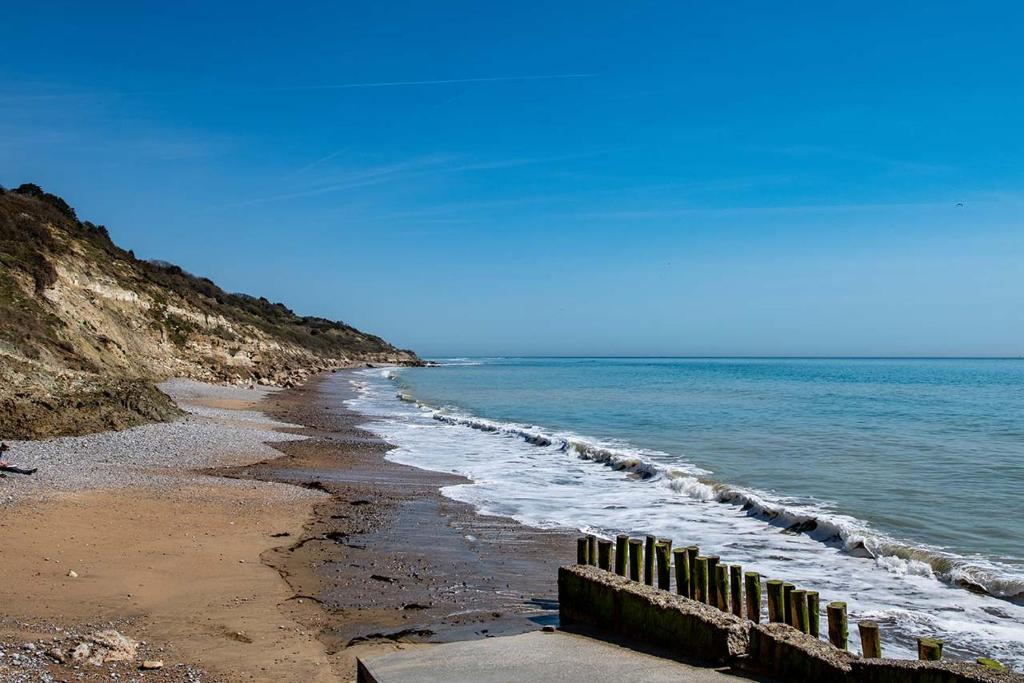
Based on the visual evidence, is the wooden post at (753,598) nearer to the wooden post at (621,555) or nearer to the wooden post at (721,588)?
the wooden post at (721,588)

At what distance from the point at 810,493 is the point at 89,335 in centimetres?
3284

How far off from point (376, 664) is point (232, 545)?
5.67 m

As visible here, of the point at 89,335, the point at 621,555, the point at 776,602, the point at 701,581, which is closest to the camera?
the point at 776,602

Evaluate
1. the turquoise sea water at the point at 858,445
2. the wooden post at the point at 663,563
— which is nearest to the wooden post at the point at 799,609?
the wooden post at the point at 663,563

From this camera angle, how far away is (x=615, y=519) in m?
15.4

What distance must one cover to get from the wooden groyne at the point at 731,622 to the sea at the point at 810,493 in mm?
1877

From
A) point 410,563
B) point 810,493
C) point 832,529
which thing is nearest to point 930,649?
point 410,563

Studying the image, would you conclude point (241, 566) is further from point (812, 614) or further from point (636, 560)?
point (812, 614)

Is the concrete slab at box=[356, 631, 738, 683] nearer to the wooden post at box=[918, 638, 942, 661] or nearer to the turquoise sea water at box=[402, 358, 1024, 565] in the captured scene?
the wooden post at box=[918, 638, 942, 661]

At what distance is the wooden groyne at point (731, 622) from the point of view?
6137mm

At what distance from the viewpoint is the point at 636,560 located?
29.4ft

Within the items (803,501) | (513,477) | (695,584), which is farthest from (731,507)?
(695,584)

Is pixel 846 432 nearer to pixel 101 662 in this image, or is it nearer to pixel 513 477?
pixel 513 477

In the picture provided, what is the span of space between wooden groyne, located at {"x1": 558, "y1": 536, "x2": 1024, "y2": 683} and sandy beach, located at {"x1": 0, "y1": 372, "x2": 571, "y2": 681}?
0.95 metres
